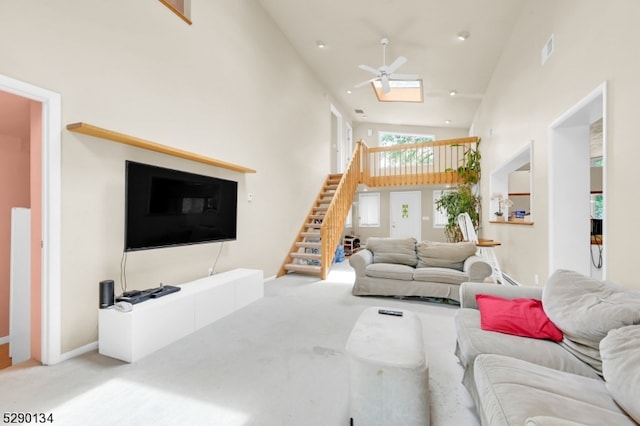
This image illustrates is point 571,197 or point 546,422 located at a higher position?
point 571,197

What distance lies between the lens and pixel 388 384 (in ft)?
4.52

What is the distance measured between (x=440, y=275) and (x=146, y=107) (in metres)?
3.96

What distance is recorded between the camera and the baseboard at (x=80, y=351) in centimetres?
229

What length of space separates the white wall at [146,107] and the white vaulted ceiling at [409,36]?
2.64 ft

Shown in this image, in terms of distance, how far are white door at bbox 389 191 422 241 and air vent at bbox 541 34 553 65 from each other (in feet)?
22.0

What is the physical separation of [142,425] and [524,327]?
2.27 m

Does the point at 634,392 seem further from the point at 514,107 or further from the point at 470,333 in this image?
the point at 514,107

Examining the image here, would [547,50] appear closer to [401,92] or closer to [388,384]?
[388,384]

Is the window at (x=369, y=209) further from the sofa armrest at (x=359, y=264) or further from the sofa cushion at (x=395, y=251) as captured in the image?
the sofa armrest at (x=359, y=264)

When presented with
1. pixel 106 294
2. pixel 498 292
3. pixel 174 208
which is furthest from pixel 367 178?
pixel 106 294

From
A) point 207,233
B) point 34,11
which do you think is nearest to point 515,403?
point 207,233

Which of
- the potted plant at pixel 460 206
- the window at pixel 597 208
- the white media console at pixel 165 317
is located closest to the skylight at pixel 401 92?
the potted plant at pixel 460 206

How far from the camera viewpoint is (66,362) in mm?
2248

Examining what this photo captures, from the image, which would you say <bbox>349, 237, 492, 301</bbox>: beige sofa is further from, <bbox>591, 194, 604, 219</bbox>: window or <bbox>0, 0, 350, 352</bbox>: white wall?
<bbox>591, 194, 604, 219</bbox>: window
